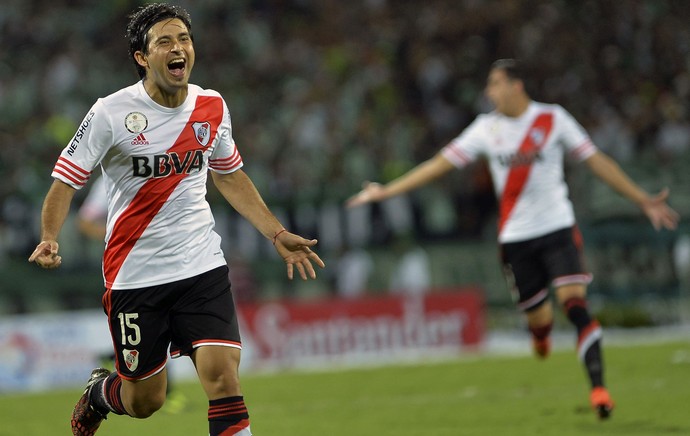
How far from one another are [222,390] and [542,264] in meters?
5.15

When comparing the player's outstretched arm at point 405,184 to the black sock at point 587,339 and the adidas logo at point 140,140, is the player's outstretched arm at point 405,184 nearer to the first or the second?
the black sock at point 587,339

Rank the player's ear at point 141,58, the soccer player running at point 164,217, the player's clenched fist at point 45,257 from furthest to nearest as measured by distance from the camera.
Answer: the player's ear at point 141,58 → the soccer player running at point 164,217 → the player's clenched fist at point 45,257

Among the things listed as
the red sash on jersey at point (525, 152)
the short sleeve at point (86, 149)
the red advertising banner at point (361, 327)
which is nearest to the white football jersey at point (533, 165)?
the red sash on jersey at point (525, 152)

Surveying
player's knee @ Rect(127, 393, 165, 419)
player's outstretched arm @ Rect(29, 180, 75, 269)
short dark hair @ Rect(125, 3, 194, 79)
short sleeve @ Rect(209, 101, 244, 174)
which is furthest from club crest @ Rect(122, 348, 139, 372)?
short dark hair @ Rect(125, 3, 194, 79)

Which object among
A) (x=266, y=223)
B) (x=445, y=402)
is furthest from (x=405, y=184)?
(x=266, y=223)

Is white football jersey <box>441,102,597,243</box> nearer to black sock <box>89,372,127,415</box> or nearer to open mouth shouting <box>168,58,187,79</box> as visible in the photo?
black sock <box>89,372,127,415</box>

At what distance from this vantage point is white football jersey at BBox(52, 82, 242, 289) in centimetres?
650

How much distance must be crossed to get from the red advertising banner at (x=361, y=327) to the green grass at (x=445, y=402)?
5.17 ft

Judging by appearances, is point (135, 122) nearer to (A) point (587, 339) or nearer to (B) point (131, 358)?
(B) point (131, 358)

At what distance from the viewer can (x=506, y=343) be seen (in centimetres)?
1920

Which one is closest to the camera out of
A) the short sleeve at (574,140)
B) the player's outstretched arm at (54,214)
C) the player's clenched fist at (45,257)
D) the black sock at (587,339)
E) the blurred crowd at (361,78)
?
the player's clenched fist at (45,257)

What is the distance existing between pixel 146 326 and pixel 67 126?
47.3 ft

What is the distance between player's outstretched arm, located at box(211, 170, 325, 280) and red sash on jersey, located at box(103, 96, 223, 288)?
1.37ft

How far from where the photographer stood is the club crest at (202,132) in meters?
6.68
